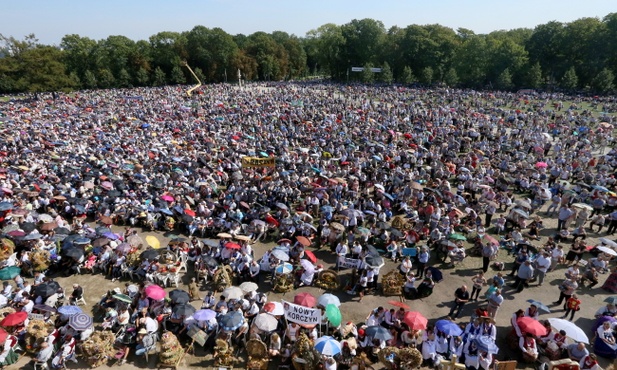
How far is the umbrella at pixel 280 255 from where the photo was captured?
11.0 metres

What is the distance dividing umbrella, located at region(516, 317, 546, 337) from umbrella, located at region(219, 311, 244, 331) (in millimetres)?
6628

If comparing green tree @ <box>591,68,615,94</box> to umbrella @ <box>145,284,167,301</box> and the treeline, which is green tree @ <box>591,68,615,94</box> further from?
umbrella @ <box>145,284,167,301</box>

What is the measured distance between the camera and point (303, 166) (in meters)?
20.2

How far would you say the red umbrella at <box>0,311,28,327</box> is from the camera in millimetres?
8477

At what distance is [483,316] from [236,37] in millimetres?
98239

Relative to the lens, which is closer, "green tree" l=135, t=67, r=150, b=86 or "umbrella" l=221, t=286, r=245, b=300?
"umbrella" l=221, t=286, r=245, b=300

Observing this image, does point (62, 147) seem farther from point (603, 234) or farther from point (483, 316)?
point (603, 234)

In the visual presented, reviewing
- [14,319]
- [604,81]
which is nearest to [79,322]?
[14,319]

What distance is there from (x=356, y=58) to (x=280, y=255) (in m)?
76.1

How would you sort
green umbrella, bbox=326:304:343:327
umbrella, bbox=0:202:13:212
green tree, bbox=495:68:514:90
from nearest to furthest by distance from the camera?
1. green umbrella, bbox=326:304:343:327
2. umbrella, bbox=0:202:13:212
3. green tree, bbox=495:68:514:90

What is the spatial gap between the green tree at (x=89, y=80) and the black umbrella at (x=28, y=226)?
59583mm

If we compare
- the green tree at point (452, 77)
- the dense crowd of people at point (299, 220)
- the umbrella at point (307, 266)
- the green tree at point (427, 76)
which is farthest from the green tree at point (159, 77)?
the umbrella at point (307, 266)

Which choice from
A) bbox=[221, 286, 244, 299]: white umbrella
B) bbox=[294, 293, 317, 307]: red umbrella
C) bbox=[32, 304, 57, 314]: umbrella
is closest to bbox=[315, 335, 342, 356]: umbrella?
bbox=[294, 293, 317, 307]: red umbrella

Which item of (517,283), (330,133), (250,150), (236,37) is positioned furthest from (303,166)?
(236,37)
